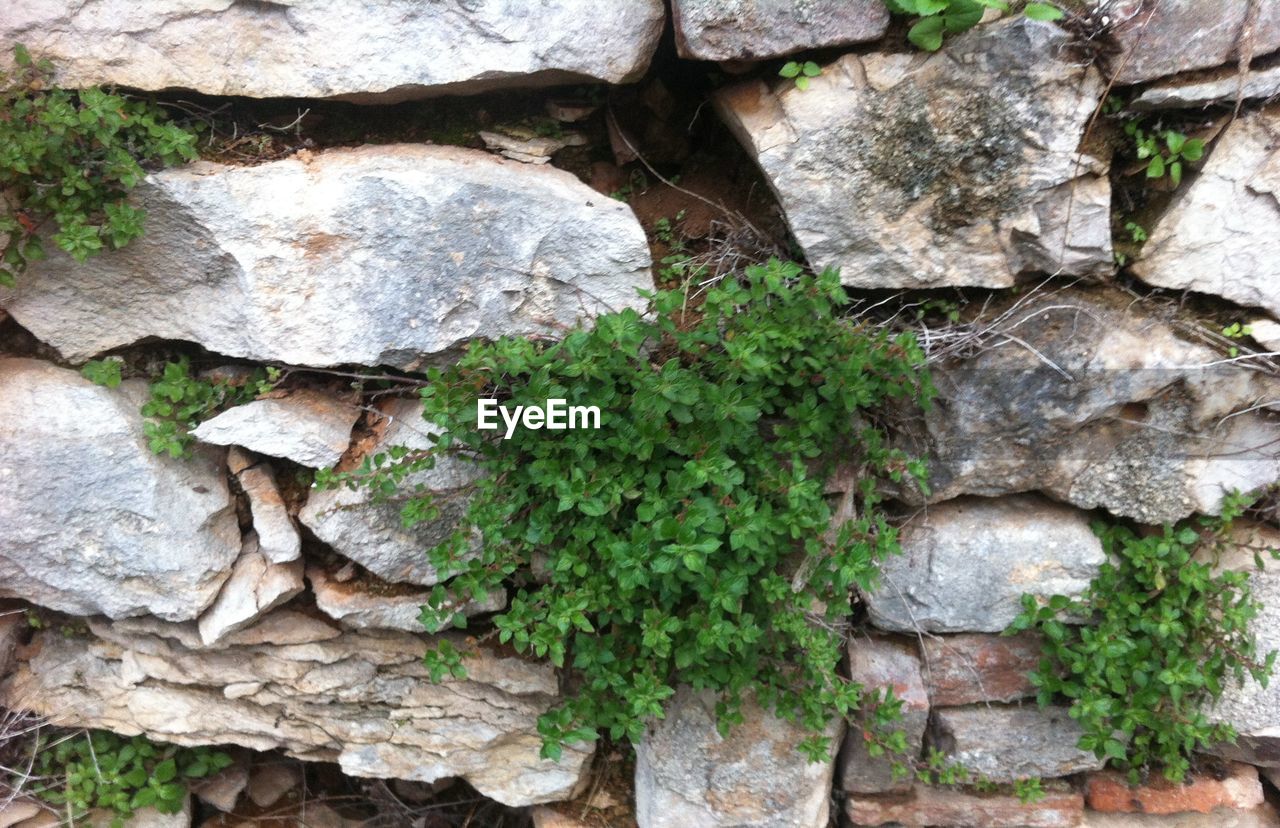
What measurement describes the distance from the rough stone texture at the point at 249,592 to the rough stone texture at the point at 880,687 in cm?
194

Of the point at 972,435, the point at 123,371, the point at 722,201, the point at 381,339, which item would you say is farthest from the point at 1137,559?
the point at 123,371

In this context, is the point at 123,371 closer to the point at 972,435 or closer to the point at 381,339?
the point at 381,339

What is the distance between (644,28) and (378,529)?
5.92 feet

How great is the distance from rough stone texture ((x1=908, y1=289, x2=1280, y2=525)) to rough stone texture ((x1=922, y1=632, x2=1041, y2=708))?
535mm

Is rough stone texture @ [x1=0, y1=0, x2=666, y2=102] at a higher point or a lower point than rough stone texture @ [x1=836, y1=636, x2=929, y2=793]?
higher

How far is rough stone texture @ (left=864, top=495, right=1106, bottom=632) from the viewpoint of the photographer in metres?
2.71

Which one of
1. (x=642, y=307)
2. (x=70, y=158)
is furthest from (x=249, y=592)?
(x=642, y=307)

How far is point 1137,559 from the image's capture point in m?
2.61

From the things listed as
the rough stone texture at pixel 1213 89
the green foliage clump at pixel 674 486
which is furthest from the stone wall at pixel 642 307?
the green foliage clump at pixel 674 486

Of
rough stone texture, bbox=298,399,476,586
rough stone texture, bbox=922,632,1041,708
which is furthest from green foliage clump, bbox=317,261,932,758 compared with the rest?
rough stone texture, bbox=922,632,1041,708

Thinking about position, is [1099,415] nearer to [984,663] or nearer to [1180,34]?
[984,663]

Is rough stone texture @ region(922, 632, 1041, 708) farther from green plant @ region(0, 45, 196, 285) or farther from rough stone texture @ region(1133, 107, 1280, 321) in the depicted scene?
green plant @ region(0, 45, 196, 285)

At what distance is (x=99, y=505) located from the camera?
8.57ft

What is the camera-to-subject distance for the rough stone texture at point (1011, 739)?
2.83 m
